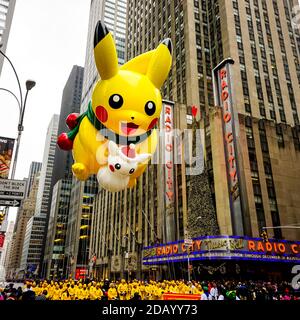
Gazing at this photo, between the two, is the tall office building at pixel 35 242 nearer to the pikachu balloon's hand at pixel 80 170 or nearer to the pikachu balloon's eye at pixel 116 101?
the pikachu balloon's hand at pixel 80 170

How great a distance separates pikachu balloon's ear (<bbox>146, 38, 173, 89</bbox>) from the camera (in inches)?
290

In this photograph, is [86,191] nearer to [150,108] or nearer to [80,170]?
[80,170]

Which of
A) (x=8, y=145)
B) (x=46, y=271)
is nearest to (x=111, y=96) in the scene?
(x=8, y=145)

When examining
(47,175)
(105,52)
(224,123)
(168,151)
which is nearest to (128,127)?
(105,52)

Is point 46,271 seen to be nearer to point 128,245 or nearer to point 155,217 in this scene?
point 128,245

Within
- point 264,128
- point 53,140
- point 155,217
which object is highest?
point 53,140

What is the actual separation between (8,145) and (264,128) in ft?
133

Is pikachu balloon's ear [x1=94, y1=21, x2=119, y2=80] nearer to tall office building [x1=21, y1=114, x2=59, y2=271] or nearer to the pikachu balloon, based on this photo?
the pikachu balloon

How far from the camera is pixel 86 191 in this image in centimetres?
8094

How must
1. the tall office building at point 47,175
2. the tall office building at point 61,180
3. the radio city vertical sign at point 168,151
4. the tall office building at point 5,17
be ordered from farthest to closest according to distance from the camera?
the tall office building at point 47,175 < the tall office building at point 61,180 < the tall office building at point 5,17 < the radio city vertical sign at point 168,151

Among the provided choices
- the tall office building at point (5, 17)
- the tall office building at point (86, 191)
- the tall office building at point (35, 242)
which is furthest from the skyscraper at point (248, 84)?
the tall office building at point (35, 242)

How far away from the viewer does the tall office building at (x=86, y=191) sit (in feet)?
260

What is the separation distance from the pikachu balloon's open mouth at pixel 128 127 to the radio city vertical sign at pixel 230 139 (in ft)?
100.0

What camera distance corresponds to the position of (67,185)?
379 feet
